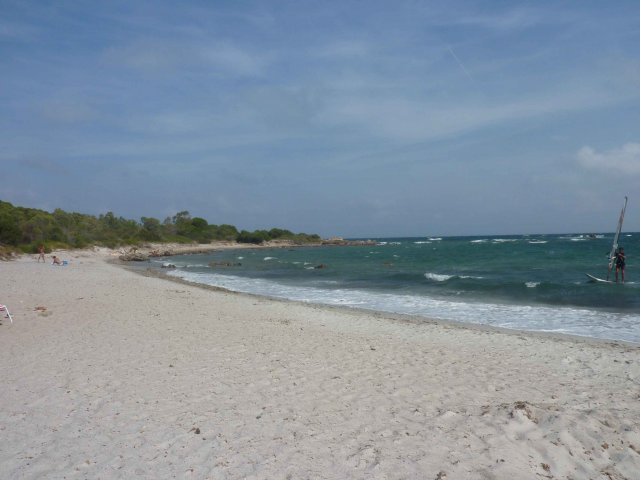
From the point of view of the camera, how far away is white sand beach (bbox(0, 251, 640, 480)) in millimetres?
4074

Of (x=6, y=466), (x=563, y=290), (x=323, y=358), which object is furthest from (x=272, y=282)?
(x=6, y=466)

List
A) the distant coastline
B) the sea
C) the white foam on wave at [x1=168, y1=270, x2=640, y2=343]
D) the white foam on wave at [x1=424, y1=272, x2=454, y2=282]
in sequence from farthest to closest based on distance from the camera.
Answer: the distant coastline
the white foam on wave at [x1=424, y1=272, x2=454, y2=282]
the sea
the white foam on wave at [x1=168, y1=270, x2=640, y2=343]

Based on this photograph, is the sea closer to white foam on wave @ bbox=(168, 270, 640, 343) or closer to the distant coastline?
white foam on wave @ bbox=(168, 270, 640, 343)

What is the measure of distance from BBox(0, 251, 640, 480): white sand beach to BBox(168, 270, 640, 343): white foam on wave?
6.07 ft

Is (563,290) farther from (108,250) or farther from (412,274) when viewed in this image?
(108,250)

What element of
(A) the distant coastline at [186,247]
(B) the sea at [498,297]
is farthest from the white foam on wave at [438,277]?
(A) the distant coastline at [186,247]

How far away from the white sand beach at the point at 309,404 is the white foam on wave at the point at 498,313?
6.07 feet

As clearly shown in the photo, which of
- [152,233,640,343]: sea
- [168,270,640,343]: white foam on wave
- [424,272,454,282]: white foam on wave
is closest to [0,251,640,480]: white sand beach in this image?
[168,270,640,343]: white foam on wave

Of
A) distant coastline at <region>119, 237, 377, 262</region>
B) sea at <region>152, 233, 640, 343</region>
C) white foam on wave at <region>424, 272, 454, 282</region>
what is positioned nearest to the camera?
sea at <region>152, 233, 640, 343</region>

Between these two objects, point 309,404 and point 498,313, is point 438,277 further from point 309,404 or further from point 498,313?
point 309,404

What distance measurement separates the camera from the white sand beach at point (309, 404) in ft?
13.4

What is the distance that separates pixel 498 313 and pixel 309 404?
1045 cm

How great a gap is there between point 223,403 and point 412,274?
23669 mm

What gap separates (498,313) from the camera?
555 inches
